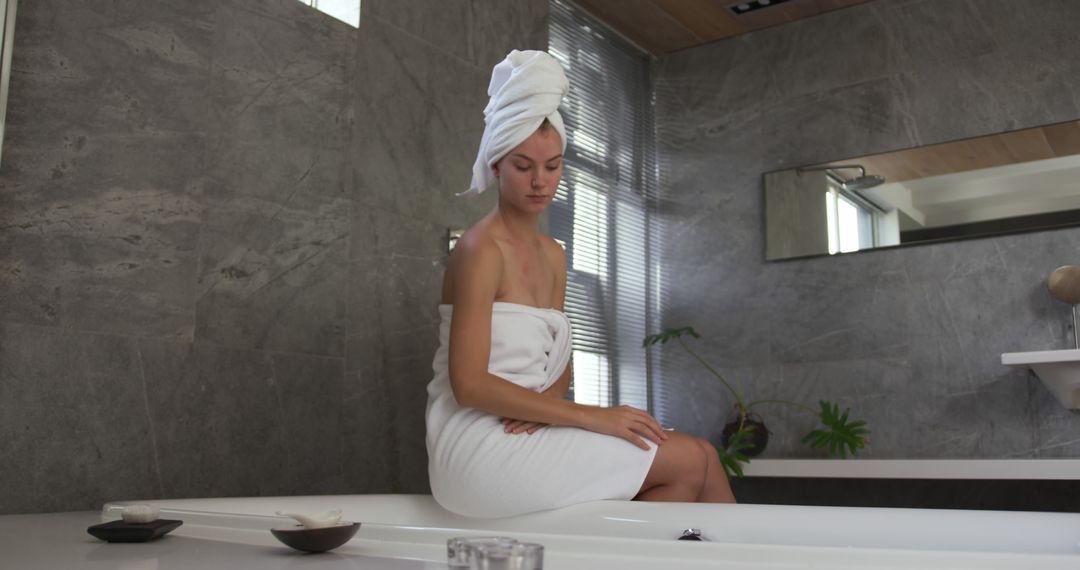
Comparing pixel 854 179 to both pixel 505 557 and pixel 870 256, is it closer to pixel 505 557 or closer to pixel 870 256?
pixel 870 256

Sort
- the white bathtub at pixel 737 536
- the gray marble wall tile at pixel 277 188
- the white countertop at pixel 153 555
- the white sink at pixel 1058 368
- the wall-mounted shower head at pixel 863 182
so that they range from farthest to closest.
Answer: the wall-mounted shower head at pixel 863 182 → the white sink at pixel 1058 368 → the gray marble wall tile at pixel 277 188 → the white countertop at pixel 153 555 → the white bathtub at pixel 737 536

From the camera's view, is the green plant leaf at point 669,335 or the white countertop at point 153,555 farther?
the green plant leaf at point 669,335

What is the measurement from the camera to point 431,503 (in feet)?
6.99

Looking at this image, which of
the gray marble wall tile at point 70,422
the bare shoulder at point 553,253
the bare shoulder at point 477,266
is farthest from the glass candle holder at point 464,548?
the gray marble wall tile at point 70,422

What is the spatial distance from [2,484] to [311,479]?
2.84ft

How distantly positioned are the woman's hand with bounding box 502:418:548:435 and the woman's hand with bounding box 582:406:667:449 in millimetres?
97

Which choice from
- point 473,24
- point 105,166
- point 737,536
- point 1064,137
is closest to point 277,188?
point 105,166

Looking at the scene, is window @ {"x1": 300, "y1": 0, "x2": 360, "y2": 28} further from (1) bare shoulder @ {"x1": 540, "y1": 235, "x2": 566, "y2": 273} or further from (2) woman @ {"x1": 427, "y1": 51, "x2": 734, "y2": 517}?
(1) bare shoulder @ {"x1": 540, "y1": 235, "x2": 566, "y2": 273}

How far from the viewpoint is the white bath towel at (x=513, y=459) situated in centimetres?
183

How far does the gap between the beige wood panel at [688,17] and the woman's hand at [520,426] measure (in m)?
2.72

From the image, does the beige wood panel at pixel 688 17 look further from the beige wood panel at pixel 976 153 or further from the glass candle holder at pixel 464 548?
the glass candle holder at pixel 464 548

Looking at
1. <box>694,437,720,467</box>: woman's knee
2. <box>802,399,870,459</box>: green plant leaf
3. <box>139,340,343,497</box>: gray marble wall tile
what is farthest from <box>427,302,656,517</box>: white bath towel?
<box>802,399,870,459</box>: green plant leaf

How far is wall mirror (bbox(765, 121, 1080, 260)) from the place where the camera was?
3629 mm

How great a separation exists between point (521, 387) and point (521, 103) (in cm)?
61
